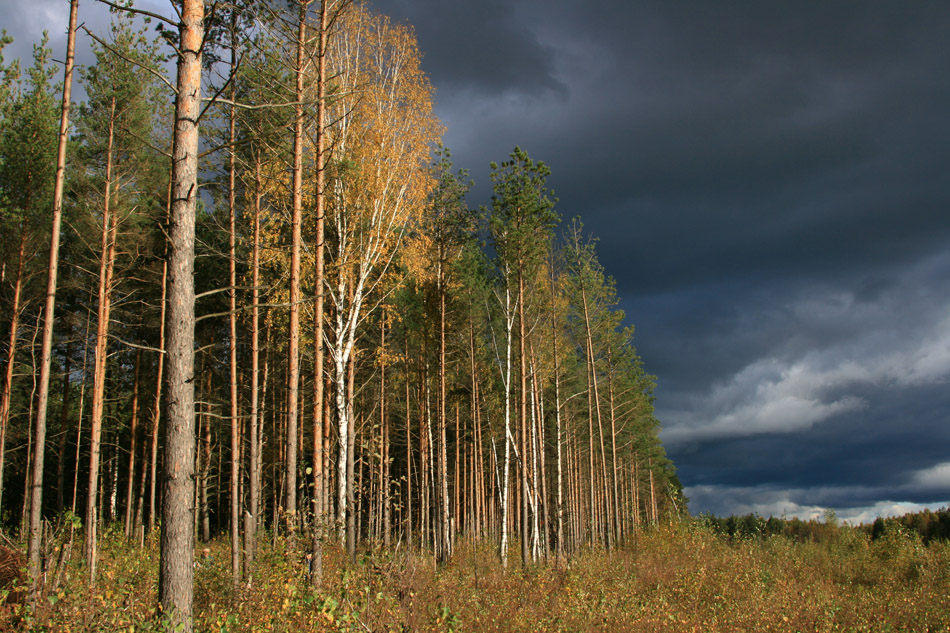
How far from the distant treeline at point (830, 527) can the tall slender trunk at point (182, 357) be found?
64.8ft

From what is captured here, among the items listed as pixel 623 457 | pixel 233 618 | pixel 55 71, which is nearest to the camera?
pixel 233 618

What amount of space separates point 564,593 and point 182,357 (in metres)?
9.60

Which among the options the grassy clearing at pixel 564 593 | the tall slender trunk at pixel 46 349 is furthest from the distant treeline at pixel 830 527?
the tall slender trunk at pixel 46 349

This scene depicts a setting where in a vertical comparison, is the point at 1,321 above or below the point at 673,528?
above

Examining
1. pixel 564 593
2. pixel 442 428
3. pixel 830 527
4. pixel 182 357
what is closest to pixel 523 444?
pixel 442 428

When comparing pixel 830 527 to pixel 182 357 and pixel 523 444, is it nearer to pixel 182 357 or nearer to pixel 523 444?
pixel 523 444

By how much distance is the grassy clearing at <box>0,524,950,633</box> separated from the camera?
5.92 m

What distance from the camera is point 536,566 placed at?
1447 centimetres

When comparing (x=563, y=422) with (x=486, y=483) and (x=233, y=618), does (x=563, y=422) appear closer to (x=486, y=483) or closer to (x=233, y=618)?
(x=486, y=483)

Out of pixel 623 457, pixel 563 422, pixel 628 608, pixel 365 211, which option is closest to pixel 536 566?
pixel 628 608

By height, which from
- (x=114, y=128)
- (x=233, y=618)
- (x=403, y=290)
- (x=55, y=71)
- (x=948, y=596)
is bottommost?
(x=948, y=596)

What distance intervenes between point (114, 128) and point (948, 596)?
2132 centimetres

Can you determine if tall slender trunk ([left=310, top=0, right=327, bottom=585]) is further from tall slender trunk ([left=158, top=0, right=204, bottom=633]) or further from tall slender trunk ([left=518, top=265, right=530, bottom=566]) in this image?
tall slender trunk ([left=518, top=265, right=530, bottom=566])

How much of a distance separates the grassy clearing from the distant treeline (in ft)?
4.19
